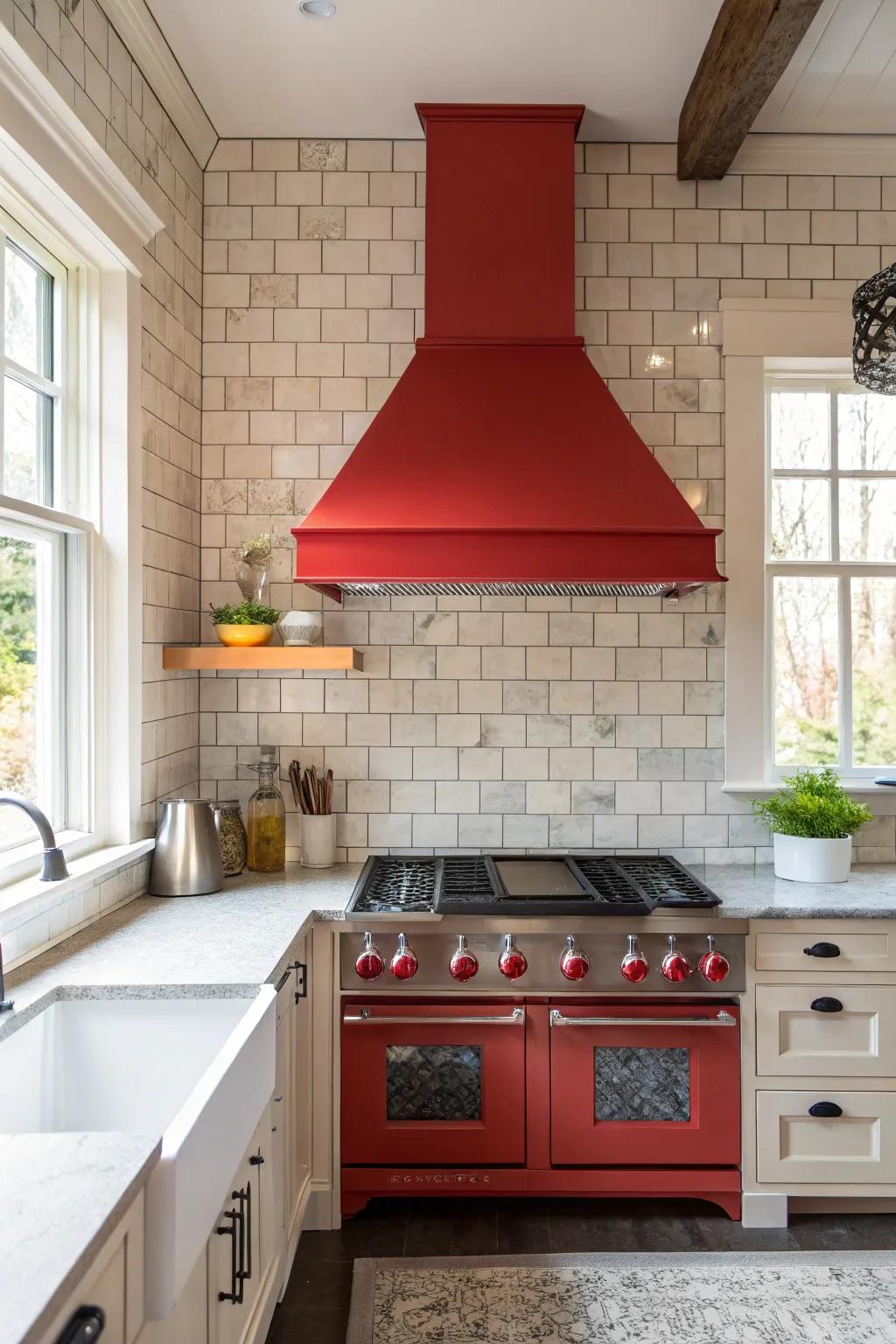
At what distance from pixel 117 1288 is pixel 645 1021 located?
179 centimetres

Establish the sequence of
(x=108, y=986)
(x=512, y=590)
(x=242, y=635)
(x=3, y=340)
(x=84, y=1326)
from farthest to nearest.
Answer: (x=512, y=590) → (x=242, y=635) → (x=3, y=340) → (x=108, y=986) → (x=84, y=1326)

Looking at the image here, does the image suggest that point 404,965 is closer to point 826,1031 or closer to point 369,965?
point 369,965

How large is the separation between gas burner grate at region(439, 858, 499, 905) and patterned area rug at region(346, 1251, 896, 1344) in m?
0.92

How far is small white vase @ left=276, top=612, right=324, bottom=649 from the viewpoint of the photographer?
3.07 m

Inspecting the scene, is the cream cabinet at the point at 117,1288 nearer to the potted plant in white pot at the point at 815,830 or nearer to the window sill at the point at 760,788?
the potted plant in white pot at the point at 815,830

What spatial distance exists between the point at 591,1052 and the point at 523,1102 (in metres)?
0.23

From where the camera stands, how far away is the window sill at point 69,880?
2.01m

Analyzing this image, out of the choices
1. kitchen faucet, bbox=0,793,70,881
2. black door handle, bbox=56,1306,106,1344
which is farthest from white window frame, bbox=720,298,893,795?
black door handle, bbox=56,1306,106,1344

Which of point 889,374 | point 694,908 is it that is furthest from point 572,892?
point 889,374

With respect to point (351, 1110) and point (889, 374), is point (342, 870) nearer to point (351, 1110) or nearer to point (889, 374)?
point (351, 1110)

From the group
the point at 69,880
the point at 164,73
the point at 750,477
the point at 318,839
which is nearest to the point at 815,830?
the point at 750,477

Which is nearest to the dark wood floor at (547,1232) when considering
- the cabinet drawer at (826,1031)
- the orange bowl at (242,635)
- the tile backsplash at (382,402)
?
the cabinet drawer at (826,1031)

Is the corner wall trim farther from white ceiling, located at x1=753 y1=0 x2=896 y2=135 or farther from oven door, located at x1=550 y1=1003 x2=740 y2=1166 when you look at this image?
oven door, located at x1=550 y1=1003 x2=740 y2=1166

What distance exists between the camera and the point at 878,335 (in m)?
2.25
